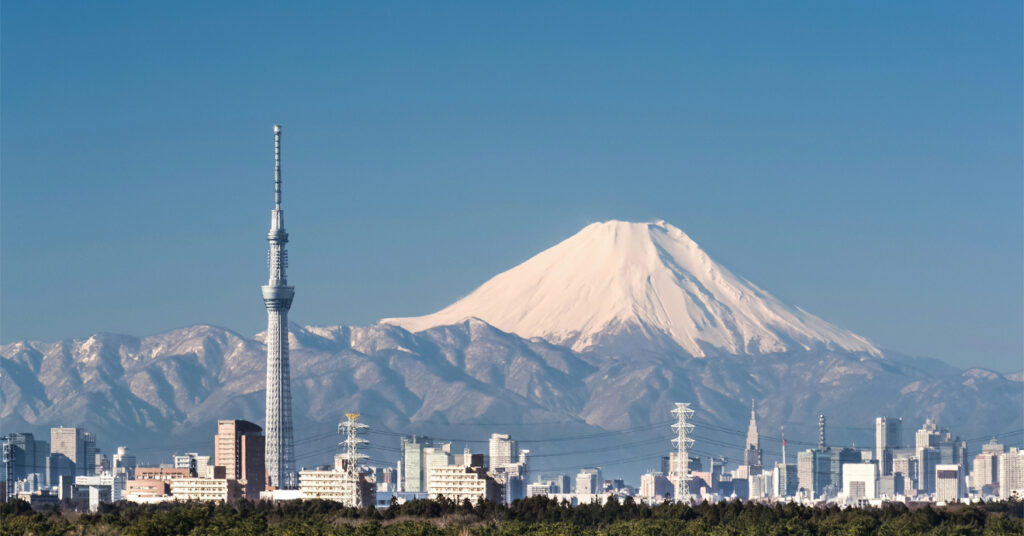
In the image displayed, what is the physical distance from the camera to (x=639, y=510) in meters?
171

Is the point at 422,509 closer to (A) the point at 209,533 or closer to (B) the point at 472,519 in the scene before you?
(B) the point at 472,519

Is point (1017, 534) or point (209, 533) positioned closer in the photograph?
point (209, 533)

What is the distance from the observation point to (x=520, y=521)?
498 feet

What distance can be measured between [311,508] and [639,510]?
1332 inches

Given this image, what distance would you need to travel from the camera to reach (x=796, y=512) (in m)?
162

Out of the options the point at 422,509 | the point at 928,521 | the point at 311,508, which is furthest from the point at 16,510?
the point at 928,521

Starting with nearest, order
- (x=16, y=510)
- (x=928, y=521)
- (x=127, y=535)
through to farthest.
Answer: (x=127, y=535)
(x=928, y=521)
(x=16, y=510)

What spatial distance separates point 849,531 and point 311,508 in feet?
230

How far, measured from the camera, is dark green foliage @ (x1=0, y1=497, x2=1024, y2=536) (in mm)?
126312

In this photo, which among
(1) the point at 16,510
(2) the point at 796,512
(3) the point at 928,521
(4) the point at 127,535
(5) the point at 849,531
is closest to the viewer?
(4) the point at 127,535

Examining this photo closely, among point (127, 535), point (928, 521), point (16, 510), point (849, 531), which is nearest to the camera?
point (127, 535)

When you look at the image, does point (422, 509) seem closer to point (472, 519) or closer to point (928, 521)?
point (472, 519)

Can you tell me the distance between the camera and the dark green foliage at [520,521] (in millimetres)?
126312

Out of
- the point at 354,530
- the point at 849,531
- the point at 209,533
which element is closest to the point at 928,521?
the point at 849,531
